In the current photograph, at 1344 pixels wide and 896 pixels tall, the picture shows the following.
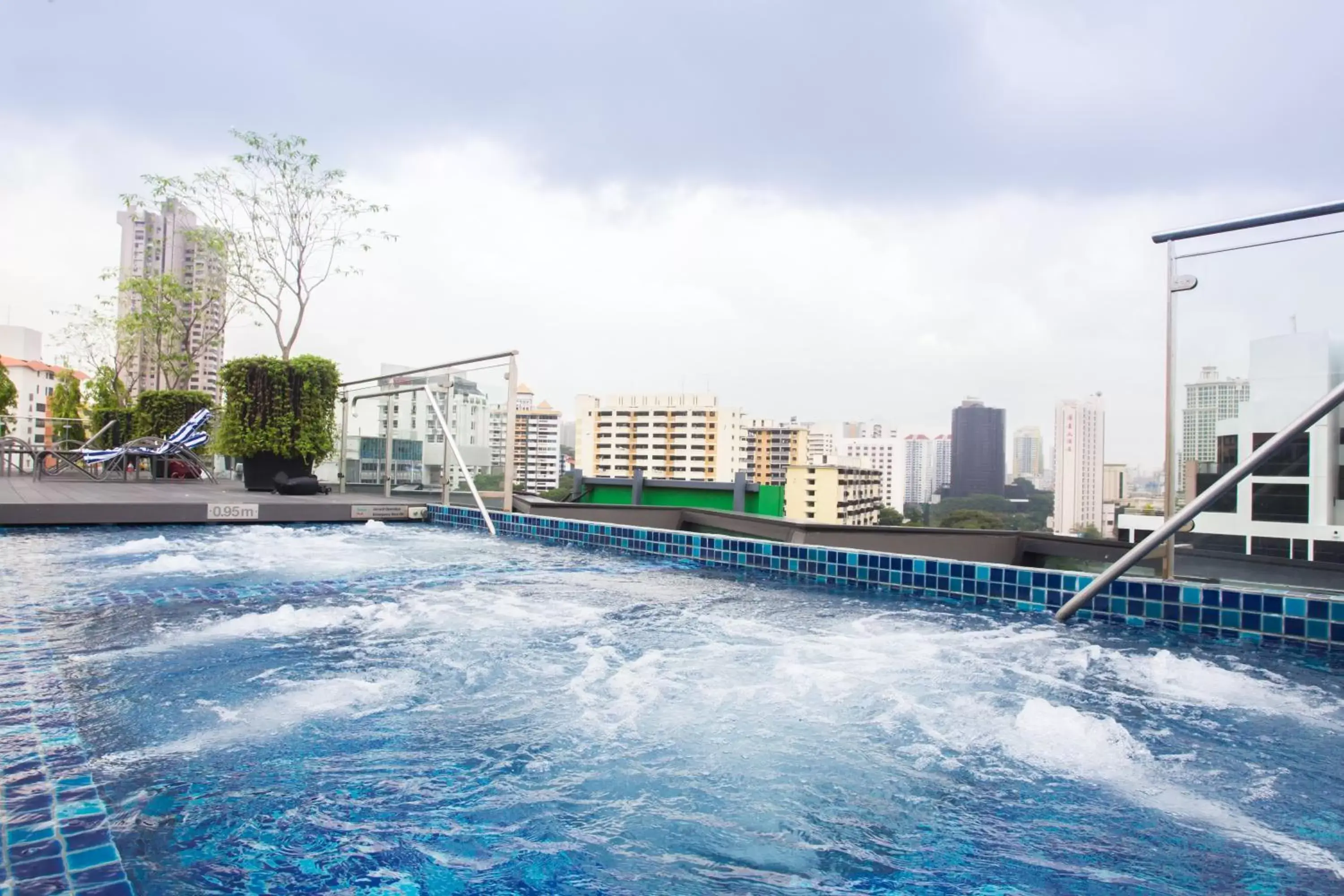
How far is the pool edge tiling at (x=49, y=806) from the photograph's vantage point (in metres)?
1.10

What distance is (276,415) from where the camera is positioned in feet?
28.0

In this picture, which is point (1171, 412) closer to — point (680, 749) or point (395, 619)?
A: point (680, 749)

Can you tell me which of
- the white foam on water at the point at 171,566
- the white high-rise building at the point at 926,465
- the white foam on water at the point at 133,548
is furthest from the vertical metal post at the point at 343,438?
the white high-rise building at the point at 926,465

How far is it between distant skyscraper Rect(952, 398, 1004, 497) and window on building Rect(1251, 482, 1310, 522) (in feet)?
6.55

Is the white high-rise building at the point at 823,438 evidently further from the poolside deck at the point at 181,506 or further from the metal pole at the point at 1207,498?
the metal pole at the point at 1207,498

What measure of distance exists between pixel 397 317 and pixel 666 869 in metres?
15.3

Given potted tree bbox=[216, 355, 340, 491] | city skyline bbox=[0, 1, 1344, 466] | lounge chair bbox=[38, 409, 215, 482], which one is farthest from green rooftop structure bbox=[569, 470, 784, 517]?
lounge chair bbox=[38, 409, 215, 482]

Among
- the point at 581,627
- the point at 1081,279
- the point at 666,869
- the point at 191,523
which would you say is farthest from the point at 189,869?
the point at 1081,279

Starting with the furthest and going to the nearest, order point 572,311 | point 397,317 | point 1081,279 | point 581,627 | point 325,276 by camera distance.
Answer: point 572,311 < point 397,317 < point 325,276 < point 1081,279 < point 581,627

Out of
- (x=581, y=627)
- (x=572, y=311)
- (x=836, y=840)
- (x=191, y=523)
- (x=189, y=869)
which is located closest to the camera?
(x=189, y=869)

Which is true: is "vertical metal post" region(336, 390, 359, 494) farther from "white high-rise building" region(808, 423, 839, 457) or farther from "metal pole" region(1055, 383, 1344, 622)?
"white high-rise building" region(808, 423, 839, 457)

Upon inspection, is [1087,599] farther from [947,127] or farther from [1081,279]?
[947,127]

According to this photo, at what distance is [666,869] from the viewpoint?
1246 mm

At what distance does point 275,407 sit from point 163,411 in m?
5.26
